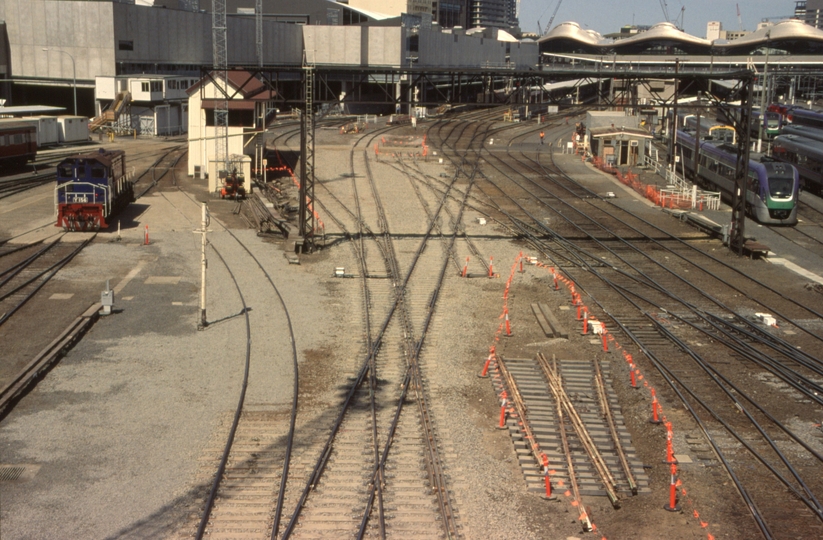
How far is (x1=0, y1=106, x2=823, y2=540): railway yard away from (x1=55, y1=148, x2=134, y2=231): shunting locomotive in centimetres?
60

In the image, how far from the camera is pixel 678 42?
15150 cm

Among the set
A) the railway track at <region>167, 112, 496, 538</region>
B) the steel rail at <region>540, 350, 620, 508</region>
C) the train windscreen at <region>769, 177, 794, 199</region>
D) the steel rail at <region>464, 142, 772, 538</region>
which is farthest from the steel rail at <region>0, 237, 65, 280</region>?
the train windscreen at <region>769, 177, 794, 199</region>

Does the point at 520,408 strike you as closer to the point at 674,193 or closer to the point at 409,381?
the point at 409,381

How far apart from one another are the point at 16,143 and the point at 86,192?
54.7 feet

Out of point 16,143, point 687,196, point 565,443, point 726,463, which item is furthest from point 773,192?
point 16,143

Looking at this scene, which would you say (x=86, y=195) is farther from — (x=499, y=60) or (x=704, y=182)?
(x=499, y=60)

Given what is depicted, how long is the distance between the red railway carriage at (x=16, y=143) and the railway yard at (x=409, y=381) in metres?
13.7

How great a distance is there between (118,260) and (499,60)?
114 metres

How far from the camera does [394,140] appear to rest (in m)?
64.9

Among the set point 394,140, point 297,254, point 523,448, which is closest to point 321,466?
point 523,448

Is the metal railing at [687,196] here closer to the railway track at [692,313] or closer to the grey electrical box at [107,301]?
the railway track at [692,313]

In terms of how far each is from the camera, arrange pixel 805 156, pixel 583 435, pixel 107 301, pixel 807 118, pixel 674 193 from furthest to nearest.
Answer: pixel 807 118
pixel 805 156
pixel 674 193
pixel 107 301
pixel 583 435

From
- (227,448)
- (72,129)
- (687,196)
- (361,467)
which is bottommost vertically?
(361,467)

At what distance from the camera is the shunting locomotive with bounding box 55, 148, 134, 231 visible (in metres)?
31.3
